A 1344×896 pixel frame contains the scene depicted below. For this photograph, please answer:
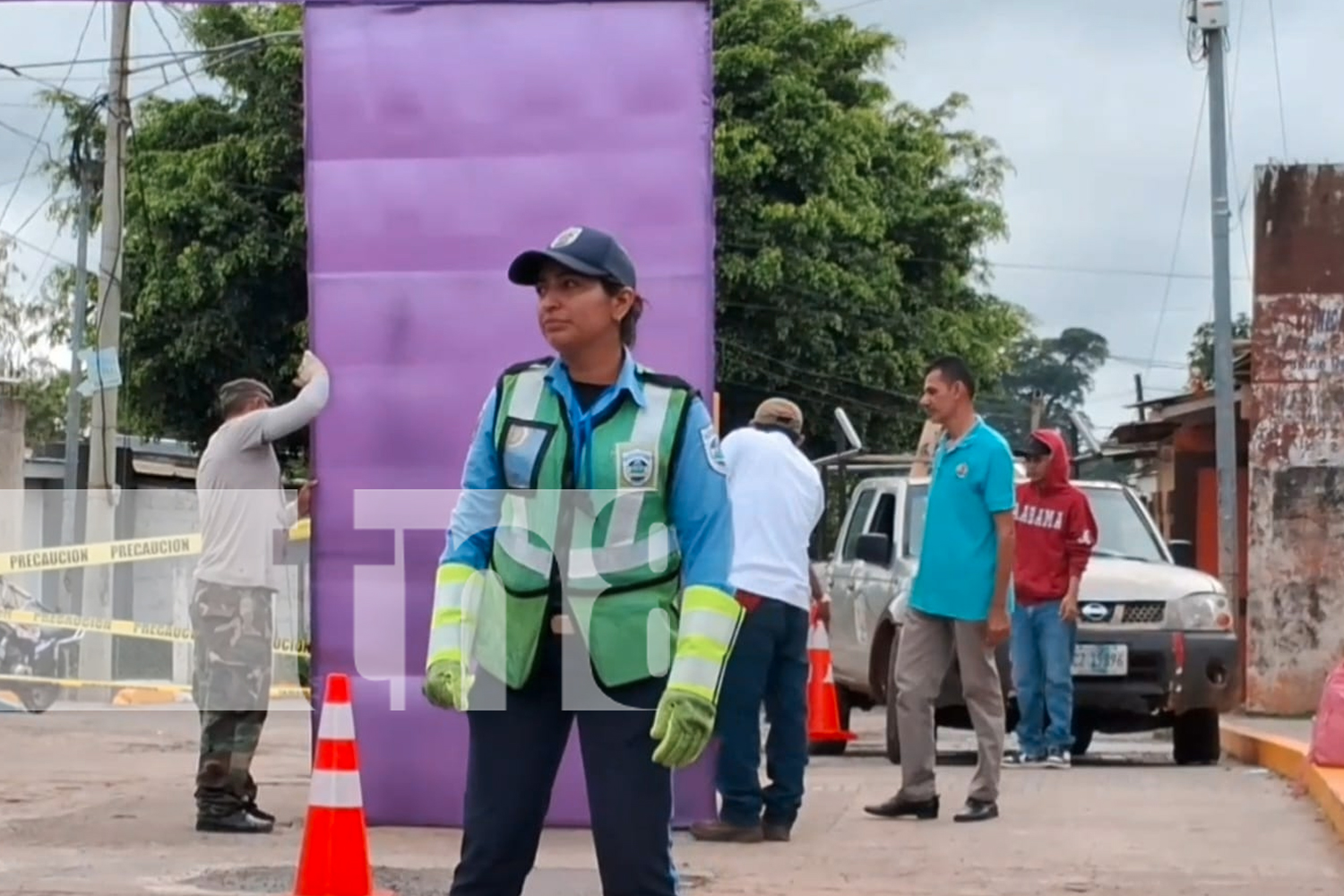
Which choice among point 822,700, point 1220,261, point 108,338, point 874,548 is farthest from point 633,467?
point 108,338

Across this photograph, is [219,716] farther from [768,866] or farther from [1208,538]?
[1208,538]

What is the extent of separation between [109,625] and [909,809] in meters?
14.5

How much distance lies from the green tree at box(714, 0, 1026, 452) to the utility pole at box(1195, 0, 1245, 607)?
11581 mm

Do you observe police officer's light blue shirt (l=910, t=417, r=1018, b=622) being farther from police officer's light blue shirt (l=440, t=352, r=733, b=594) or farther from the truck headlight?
police officer's light blue shirt (l=440, t=352, r=733, b=594)

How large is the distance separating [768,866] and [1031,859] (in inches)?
38.4

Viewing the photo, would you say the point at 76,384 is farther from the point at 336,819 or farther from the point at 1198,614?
the point at 336,819

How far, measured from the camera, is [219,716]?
886cm

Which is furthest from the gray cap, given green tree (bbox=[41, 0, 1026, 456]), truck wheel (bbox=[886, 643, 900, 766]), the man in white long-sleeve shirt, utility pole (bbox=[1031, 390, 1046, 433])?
utility pole (bbox=[1031, 390, 1046, 433])

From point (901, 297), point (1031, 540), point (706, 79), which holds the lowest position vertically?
point (1031, 540)

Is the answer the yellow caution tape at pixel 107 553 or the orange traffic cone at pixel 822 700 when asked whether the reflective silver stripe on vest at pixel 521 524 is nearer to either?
the orange traffic cone at pixel 822 700

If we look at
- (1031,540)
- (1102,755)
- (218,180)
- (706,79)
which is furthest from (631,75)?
(218,180)

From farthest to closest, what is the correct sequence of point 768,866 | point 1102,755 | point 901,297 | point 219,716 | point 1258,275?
point 901,297 < point 1258,275 < point 1102,755 < point 219,716 < point 768,866

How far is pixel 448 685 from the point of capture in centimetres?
454

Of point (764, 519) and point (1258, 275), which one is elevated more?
point (1258, 275)
